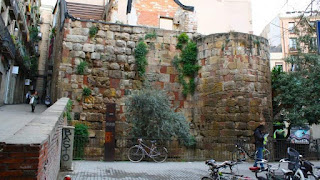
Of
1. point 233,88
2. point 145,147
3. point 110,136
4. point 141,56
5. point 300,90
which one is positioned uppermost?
point 141,56

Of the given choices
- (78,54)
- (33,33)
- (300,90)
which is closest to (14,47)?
(78,54)

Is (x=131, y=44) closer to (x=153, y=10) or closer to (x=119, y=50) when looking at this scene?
Result: (x=119, y=50)

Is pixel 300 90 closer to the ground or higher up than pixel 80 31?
closer to the ground

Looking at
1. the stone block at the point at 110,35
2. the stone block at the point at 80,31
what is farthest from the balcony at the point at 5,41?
the stone block at the point at 110,35

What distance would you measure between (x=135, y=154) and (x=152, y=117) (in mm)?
1581

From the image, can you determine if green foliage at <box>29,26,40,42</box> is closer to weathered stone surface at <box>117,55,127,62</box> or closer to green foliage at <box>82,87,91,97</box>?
weathered stone surface at <box>117,55,127,62</box>

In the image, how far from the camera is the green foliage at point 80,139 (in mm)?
11619

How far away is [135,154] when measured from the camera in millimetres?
11188

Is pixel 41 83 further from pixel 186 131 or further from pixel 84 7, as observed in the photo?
pixel 186 131

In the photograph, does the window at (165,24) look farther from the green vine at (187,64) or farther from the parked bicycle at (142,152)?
the parked bicycle at (142,152)

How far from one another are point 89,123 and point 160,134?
3.51 metres

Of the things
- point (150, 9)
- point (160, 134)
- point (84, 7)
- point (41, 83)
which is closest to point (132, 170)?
point (160, 134)

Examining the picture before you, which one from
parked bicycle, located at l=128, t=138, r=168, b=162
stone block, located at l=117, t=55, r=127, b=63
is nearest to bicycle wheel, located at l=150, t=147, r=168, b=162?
parked bicycle, located at l=128, t=138, r=168, b=162

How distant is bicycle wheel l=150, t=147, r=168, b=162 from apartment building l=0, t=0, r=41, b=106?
34.3 ft
